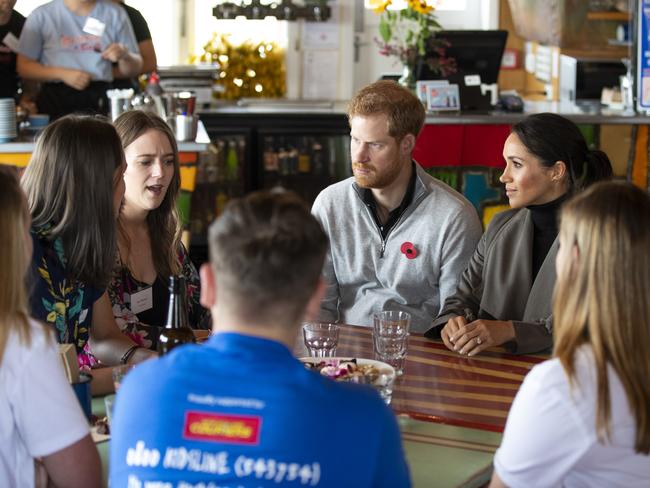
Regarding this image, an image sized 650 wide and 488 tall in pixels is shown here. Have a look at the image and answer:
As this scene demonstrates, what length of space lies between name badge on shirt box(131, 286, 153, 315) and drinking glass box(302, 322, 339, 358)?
0.60 m

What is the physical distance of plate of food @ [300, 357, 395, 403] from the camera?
1910mm

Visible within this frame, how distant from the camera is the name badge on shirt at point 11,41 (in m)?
5.38

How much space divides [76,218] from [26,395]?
2.63 ft

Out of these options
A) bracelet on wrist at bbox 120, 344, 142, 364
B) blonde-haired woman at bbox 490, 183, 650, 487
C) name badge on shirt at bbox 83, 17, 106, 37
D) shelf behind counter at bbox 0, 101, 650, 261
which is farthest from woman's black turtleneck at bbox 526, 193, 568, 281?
name badge on shirt at bbox 83, 17, 106, 37

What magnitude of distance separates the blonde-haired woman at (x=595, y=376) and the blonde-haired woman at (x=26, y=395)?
63 cm

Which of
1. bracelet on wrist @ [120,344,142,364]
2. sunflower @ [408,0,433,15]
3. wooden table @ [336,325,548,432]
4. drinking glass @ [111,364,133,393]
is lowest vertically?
wooden table @ [336,325,548,432]

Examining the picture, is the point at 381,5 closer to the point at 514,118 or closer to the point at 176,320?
the point at 514,118

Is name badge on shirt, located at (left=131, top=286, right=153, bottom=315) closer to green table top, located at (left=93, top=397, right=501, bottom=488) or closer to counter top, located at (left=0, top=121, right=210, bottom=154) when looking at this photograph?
green table top, located at (left=93, top=397, right=501, bottom=488)

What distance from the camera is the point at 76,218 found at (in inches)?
86.9

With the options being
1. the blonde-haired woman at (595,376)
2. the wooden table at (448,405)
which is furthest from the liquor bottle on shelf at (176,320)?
the blonde-haired woman at (595,376)

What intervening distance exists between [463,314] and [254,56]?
19.3 ft

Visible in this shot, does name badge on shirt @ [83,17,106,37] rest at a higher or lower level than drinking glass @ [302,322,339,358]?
higher

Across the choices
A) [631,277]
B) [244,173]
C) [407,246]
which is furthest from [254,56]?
[631,277]

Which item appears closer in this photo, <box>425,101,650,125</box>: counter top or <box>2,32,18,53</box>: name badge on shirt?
<box>2,32,18,53</box>: name badge on shirt
